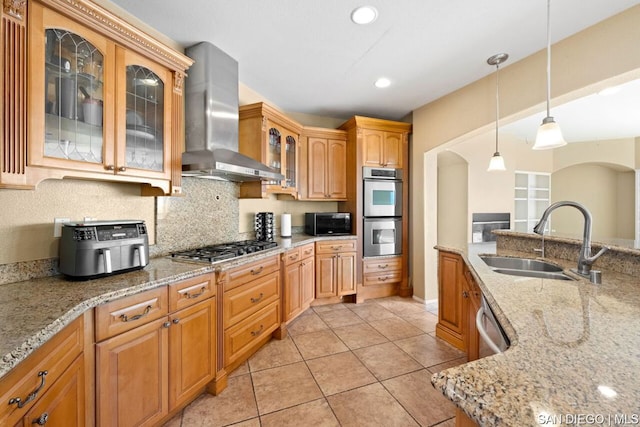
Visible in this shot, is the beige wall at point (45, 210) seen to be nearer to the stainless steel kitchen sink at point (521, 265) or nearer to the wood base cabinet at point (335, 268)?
the wood base cabinet at point (335, 268)

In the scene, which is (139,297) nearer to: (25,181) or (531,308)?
(25,181)

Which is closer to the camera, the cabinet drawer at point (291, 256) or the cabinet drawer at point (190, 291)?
the cabinet drawer at point (190, 291)

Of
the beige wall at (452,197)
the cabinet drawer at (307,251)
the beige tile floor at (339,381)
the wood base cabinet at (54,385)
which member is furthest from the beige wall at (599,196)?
the wood base cabinet at (54,385)

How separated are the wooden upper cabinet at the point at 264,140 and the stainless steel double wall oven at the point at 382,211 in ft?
3.82

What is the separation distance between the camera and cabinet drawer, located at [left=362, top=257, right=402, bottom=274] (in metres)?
3.67

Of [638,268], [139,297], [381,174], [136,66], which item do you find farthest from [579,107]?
[139,297]

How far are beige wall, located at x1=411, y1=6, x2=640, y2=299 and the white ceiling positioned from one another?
0.33 ft

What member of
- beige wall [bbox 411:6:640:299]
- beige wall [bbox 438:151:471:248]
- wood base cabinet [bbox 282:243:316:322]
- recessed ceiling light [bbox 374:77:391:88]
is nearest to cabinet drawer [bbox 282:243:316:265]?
wood base cabinet [bbox 282:243:316:322]

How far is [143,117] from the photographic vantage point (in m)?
1.72

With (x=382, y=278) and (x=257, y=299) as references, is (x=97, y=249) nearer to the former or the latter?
(x=257, y=299)

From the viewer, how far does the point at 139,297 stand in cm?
134

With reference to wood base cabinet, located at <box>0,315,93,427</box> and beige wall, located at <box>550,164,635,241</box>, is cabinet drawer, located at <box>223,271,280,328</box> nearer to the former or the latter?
wood base cabinet, located at <box>0,315,93,427</box>

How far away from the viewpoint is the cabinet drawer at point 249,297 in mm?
1937

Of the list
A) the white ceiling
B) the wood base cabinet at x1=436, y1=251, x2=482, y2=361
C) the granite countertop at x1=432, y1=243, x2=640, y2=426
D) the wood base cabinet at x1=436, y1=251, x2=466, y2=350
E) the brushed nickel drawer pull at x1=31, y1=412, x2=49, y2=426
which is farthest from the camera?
the wood base cabinet at x1=436, y1=251, x2=466, y2=350
